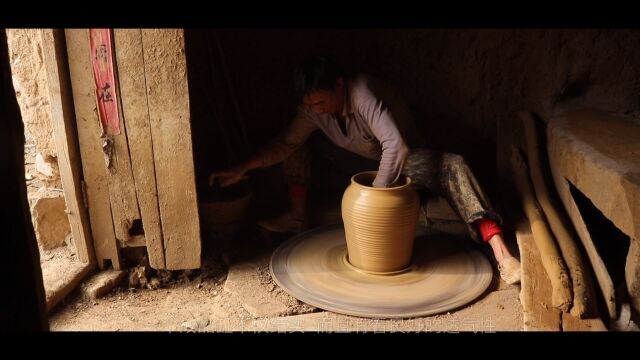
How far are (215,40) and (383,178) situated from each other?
6.02 ft

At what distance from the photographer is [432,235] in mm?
3971

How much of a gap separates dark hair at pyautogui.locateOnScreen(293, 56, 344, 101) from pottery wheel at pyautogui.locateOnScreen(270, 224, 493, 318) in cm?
108

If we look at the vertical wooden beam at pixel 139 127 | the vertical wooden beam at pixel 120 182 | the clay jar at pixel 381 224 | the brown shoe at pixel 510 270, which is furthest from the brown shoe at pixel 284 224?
the brown shoe at pixel 510 270

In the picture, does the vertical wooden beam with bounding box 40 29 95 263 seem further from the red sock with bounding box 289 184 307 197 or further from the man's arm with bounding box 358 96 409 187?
the man's arm with bounding box 358 96 409 187

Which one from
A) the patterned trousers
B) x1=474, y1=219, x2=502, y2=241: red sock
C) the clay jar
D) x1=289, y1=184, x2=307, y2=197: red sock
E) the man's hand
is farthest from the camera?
x1=289, y1=184, x2=307, y2=197: red sock

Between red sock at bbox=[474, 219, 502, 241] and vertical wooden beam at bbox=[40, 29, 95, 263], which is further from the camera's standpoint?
red sock at bbox=[474, 219, 502, 241]

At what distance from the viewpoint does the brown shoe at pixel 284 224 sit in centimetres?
403

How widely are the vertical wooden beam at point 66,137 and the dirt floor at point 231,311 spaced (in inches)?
14.2

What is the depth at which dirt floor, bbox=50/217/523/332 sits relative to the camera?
2.97 meters

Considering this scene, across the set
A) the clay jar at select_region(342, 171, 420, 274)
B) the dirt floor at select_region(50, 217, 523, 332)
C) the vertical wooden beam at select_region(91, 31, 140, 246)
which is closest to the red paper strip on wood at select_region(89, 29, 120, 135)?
the vertical wooden beam at select_region(91, 31, 140, 246)

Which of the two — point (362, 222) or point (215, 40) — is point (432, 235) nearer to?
point (362, 222)

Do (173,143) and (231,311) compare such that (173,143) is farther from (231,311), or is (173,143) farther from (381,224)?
(381,224)

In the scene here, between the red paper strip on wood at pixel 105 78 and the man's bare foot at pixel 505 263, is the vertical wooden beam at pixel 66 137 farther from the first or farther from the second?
the man's bare foot at pixel 505 263

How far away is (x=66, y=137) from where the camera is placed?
3.12 meters
